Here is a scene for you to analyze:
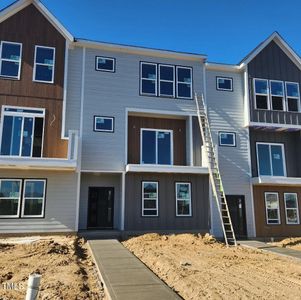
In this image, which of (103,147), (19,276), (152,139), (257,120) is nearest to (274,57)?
(257,120)

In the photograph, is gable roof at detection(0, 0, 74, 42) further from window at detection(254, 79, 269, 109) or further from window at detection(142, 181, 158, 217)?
window at detection(254, 79, 269, 109)

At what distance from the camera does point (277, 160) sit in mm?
18734

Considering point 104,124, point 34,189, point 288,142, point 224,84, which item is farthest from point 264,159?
point 34,189

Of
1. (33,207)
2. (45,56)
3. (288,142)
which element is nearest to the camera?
(33,207)

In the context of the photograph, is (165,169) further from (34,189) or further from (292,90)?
(292,90)

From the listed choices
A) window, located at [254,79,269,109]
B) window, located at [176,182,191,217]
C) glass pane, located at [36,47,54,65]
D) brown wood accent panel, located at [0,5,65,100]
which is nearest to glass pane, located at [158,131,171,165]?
window, located at [176,182,191,217]

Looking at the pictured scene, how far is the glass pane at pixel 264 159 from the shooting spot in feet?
60.2

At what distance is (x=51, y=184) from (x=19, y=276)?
7502mm

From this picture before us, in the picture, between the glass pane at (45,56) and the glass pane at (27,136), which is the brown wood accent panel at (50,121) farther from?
the glass pane at (45,56)

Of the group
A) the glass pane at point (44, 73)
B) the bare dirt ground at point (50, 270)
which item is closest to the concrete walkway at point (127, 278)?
the bare dirt ground at point (50, 270)

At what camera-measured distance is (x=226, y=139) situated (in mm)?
17844

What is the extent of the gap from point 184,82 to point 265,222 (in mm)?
8733

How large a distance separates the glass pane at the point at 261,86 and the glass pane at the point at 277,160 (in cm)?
321

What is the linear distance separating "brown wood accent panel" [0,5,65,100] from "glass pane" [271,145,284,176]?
477 inches
